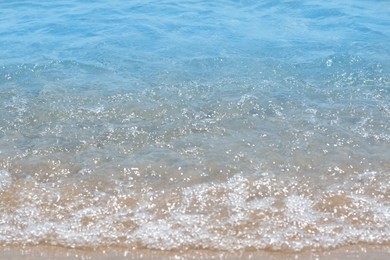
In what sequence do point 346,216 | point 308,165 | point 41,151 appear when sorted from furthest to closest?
point 41,151, point 308,165, point 346,216

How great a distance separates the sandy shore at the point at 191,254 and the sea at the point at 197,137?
3.1 inches

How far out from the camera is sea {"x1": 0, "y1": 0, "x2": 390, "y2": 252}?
5.14 meters

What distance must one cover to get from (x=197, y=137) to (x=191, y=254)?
2.35 m

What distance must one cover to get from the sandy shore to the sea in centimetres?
8

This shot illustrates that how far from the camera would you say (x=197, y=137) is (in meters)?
6.89

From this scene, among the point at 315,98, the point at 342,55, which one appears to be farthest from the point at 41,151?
the point at 342,55

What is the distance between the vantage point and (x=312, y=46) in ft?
35.4

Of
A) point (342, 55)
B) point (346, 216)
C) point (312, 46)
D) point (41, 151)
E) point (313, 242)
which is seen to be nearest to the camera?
point (313, 242)

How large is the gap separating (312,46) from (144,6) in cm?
554

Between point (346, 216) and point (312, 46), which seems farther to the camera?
point (312, 46)

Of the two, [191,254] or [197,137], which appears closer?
[191,254]

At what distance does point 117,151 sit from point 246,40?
5466mm

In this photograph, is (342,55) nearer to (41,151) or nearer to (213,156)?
(213,156)

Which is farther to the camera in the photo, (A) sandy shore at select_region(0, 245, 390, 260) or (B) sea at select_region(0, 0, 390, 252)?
(B) sea at select_region(0, 0, 390, 252)
